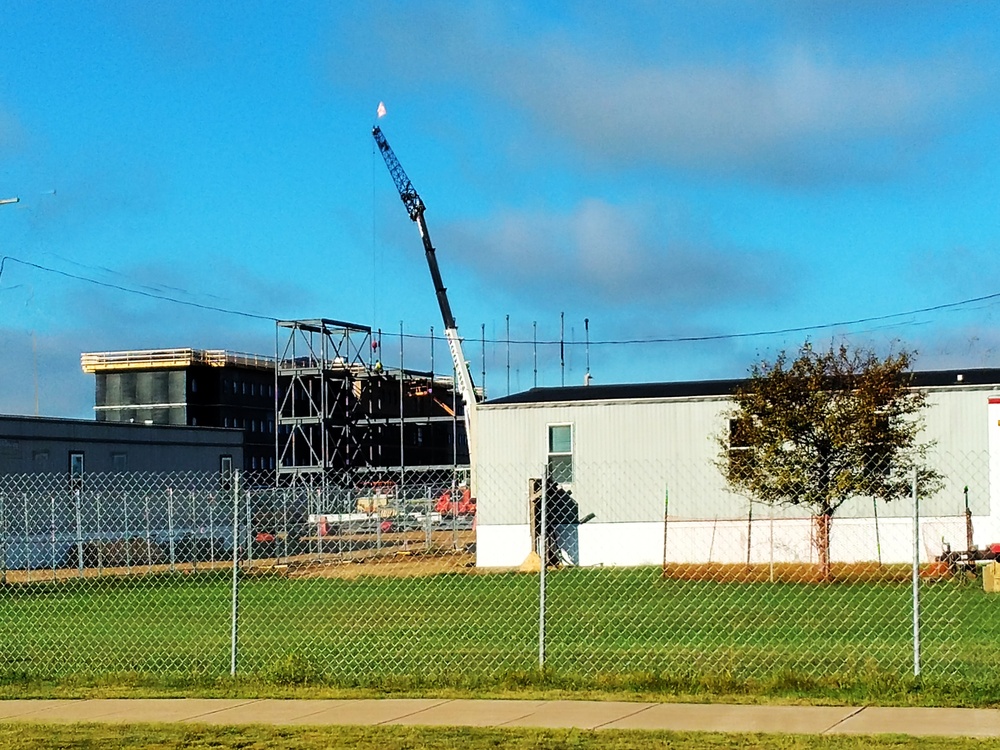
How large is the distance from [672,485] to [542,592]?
2245cm

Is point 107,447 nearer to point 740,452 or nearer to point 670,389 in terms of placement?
point 670,389

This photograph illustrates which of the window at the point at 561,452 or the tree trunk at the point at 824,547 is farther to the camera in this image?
the window at the point at 561,452

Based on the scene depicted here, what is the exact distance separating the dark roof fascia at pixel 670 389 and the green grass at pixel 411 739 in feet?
80.2

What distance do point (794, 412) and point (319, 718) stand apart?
62.7ft

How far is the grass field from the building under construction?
4901cm

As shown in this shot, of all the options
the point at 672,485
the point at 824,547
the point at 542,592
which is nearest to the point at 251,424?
the point at 672,485

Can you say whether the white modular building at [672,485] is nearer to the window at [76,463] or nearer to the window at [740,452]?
the window at [740,452]

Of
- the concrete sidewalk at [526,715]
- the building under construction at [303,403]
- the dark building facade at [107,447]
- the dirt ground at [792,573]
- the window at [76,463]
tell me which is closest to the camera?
the concrete sidewalk at [526,715]

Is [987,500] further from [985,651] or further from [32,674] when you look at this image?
[32,674]

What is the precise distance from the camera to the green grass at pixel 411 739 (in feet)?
30.9

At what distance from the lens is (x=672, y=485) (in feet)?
113

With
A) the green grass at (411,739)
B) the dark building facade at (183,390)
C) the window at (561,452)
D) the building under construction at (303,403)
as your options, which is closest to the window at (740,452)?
the window at (561,452)

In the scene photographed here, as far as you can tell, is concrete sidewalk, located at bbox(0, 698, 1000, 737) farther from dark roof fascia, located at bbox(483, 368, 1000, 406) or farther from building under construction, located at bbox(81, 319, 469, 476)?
building under construction, located at bbox(81, 319, 469, 476)

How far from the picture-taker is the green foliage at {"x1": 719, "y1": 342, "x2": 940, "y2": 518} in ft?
91.8
